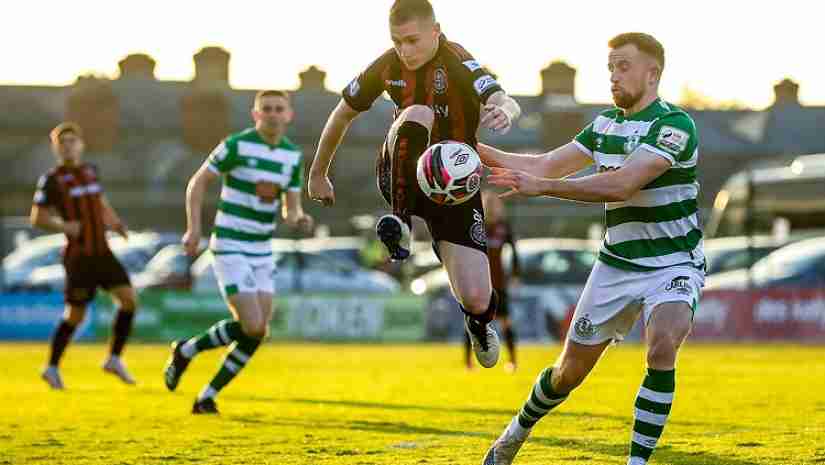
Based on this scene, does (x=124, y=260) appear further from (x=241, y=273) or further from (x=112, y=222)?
(x=241, y=273)

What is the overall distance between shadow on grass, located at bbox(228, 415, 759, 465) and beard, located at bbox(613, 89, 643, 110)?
6.33 ft

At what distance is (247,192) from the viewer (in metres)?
12.1

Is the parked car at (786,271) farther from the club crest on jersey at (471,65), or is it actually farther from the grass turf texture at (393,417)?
the club crest on jersey at (471,65)

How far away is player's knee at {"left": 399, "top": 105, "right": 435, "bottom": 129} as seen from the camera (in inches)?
318

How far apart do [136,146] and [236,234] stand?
46.9 metres

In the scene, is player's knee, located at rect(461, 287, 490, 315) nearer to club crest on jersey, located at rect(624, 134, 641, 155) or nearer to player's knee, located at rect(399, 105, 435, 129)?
player's knee, located at rect(399, 105, 435, 129)

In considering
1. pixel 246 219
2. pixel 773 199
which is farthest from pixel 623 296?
pixel 773 199

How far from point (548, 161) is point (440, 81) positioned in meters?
0.73

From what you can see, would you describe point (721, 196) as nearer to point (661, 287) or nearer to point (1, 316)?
point (1, 316)

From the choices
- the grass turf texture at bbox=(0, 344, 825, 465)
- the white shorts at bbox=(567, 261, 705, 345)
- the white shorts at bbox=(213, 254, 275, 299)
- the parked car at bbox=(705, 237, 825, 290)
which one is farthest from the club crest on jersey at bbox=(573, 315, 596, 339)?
the parked car at bbox=(705, 237, 825, 290)

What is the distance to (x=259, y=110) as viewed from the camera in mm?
12242

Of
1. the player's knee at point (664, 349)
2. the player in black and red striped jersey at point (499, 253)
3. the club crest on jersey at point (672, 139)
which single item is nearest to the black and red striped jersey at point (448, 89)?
the club crest on jersey at point (672, 139)

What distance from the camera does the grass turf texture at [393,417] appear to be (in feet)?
29.1

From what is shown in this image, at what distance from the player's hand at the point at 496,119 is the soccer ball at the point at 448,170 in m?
0.15
